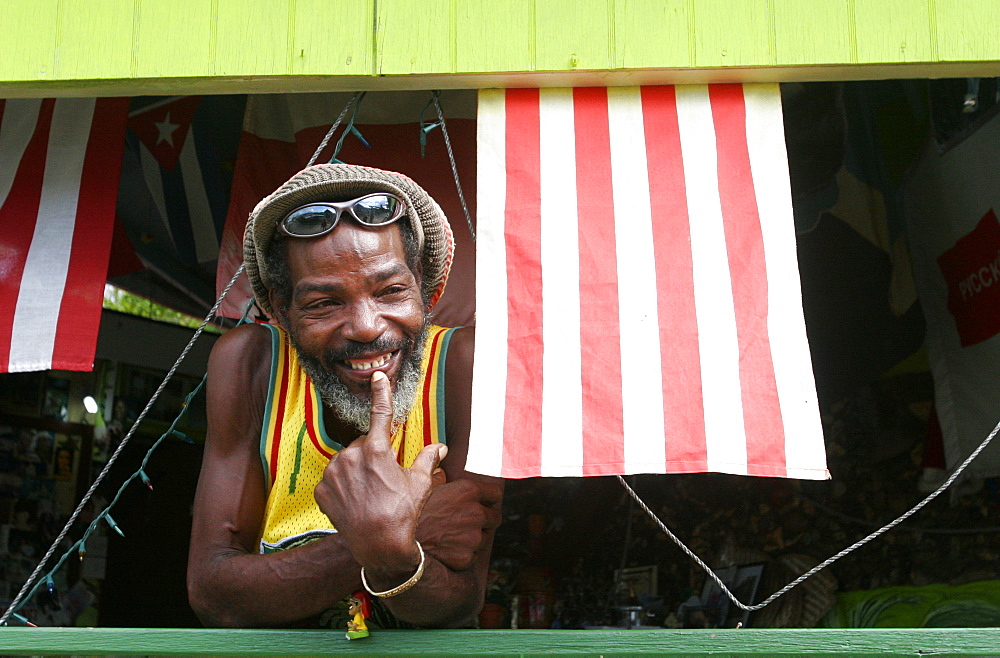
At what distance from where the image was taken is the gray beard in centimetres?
244

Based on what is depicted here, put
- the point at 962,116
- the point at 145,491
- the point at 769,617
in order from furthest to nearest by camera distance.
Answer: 1. the point at 145,491
2. the point at 769,617
3. the point at 962,116

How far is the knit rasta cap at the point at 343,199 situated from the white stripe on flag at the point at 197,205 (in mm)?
2148

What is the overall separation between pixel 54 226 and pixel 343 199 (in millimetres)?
1195

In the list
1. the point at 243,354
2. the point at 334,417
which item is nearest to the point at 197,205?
the point at 243,354

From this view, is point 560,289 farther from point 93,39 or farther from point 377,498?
point 93,39

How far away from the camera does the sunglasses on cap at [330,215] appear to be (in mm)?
2455

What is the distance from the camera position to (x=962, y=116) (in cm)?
381

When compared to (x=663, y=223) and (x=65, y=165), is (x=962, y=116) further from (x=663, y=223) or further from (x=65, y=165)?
(x=65, y=165)

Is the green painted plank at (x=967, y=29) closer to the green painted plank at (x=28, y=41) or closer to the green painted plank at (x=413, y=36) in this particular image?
the green painted plank at (x=413, y=36)

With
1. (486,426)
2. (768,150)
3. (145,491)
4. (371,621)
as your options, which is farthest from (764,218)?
(145,491)

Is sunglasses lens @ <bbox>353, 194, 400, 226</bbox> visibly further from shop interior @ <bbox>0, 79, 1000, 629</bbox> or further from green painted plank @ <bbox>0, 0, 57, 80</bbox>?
shop interior @ <bbox>0, 79, 1000, 629</bbox>

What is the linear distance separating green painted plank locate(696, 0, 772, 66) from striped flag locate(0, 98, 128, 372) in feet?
6.21

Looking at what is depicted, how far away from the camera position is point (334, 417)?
2607 mm

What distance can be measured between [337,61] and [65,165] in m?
1.24
